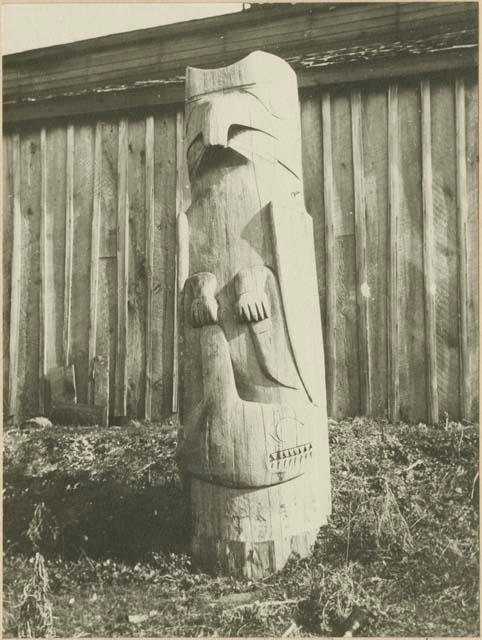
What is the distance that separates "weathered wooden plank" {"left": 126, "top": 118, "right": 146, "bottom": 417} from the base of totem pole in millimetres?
3336

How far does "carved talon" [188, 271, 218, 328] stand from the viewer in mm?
3717

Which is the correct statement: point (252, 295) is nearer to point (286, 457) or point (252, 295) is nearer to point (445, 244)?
point (286, 457)

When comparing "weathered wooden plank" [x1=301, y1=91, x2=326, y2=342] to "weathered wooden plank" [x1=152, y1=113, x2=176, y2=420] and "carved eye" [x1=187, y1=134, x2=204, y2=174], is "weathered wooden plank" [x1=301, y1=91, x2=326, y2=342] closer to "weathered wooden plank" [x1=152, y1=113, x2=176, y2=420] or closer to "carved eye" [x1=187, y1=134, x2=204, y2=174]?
"weathered wooden plank" [x1=152, y1=113, x2=176, y2=420]

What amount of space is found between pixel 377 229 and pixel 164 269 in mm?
2252

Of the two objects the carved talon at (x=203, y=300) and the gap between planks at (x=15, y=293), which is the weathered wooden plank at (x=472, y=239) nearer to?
the carved talon at (x=203, y=300)

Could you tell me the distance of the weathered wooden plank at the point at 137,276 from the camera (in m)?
6.95

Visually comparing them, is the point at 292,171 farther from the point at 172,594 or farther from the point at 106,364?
the point at 106,364

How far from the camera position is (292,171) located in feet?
13.1

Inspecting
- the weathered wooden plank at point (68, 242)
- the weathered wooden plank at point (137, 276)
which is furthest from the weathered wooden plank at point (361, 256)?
the weathered wooden plank at point (68, 242)

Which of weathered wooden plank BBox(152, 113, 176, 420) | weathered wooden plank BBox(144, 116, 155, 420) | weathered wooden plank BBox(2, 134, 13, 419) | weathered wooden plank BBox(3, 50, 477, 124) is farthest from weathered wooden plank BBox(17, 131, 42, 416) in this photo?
weathered wooden plank BBox(152, 113, 176, 420)

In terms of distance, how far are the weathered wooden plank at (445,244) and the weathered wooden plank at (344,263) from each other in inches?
30.9

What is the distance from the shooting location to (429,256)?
6.08 m

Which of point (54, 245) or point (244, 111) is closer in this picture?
point (244, 111)

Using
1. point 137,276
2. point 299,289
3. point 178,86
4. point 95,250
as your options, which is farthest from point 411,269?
point 95,250
